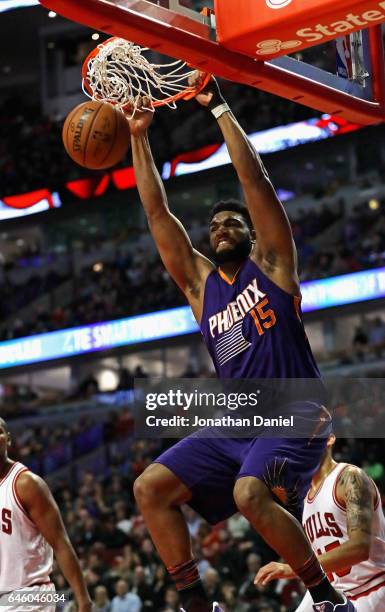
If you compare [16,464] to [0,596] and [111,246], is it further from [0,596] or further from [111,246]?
[111,246]

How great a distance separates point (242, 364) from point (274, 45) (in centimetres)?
150

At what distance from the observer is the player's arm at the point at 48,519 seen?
5418 millimetres

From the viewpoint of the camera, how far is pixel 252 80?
16.0 feet

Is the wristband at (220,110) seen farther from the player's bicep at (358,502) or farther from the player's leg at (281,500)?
the player's bicep at (358,502)

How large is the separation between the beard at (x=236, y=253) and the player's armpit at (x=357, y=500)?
151 centimetres

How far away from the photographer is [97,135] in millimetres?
4773

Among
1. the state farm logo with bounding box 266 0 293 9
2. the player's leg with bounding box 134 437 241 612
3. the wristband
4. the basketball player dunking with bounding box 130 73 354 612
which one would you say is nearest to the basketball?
the basketball player dunking with bounding box 130 73 354 612

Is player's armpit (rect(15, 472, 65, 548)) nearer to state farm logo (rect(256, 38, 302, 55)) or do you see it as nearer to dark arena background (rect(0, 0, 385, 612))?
state farm logo (rect(256, 38, 302, 55))

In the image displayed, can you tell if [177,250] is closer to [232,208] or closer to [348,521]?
[232,208]

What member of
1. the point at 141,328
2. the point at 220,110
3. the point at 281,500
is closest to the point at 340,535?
the point at 281,500

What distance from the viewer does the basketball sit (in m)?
4.79

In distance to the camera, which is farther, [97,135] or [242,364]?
[97,135]

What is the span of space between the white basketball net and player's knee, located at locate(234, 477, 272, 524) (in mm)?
1972

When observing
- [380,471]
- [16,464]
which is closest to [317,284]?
[380,471]
